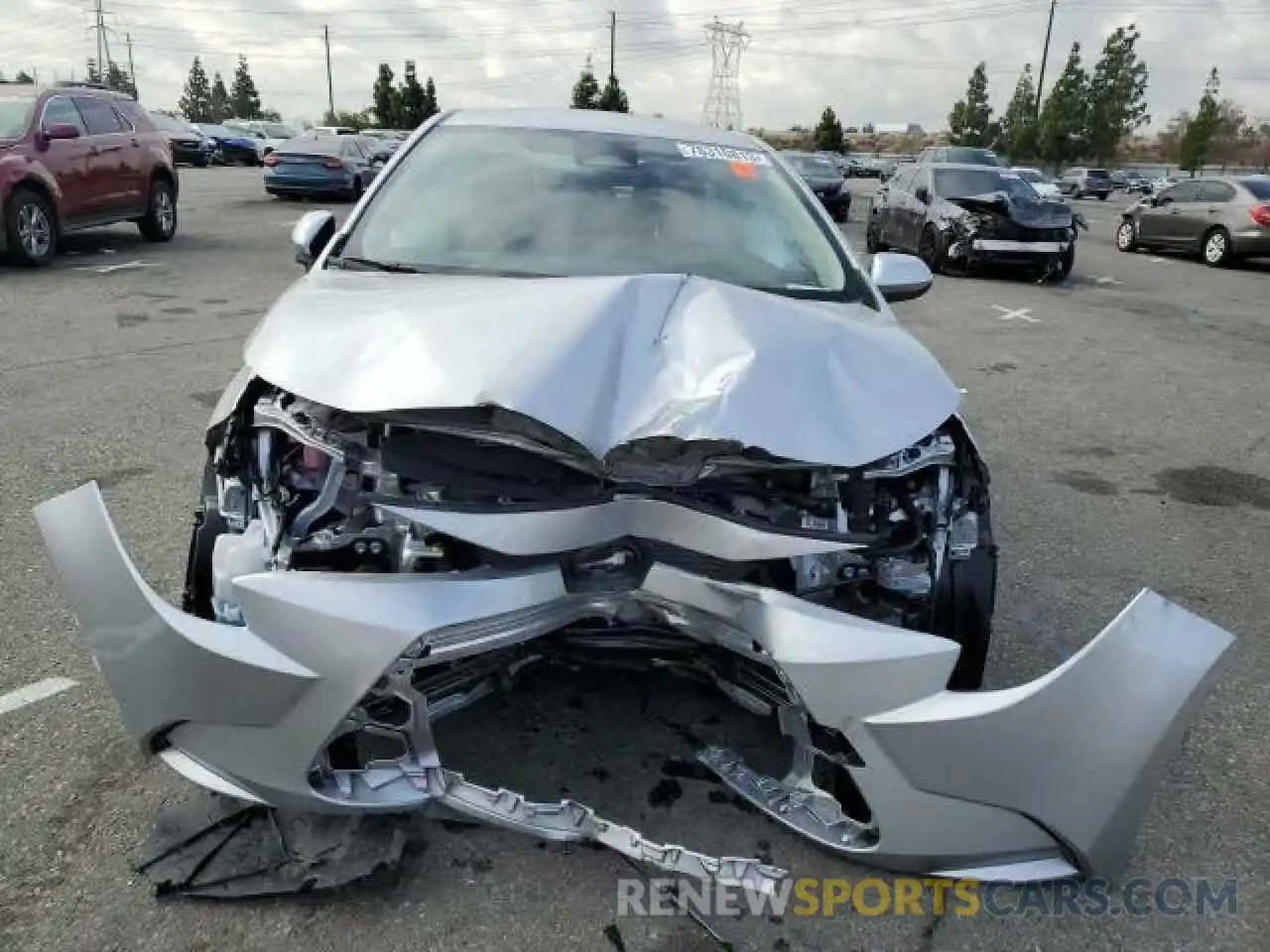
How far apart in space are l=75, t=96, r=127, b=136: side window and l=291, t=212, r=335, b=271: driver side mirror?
9.57 meters

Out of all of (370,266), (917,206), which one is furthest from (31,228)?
(917,206)

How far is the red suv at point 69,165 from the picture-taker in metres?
10.6

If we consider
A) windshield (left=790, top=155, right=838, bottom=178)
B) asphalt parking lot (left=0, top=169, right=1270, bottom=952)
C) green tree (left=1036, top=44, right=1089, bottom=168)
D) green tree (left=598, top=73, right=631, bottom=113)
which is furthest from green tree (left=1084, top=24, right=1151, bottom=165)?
asphalt parking lot (left=0, top=169, right=1270, bottom=952)

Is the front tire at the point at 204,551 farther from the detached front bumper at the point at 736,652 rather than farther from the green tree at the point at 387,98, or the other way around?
the green tree at the point at 387,98

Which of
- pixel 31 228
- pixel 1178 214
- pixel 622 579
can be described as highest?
pixel 622 579

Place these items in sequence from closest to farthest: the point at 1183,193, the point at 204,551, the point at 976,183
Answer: the point at 204,551 < the point at 976,183 < the point at 1183,193

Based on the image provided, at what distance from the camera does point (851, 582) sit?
255 cm

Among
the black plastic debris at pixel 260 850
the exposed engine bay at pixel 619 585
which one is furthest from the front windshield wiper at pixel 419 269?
the black plastic debris at pixel 260 850

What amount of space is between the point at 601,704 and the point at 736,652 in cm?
93

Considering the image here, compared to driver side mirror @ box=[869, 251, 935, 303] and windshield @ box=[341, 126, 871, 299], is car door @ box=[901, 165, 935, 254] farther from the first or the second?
windshield @ box=[341, 126, 871, 299]

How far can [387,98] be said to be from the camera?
55.5 meters

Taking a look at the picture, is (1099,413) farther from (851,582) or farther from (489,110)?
(851,582)

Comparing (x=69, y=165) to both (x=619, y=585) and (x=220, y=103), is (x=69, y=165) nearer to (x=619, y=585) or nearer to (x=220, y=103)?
(x=619, y=585)

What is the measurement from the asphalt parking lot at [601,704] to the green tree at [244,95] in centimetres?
9528
